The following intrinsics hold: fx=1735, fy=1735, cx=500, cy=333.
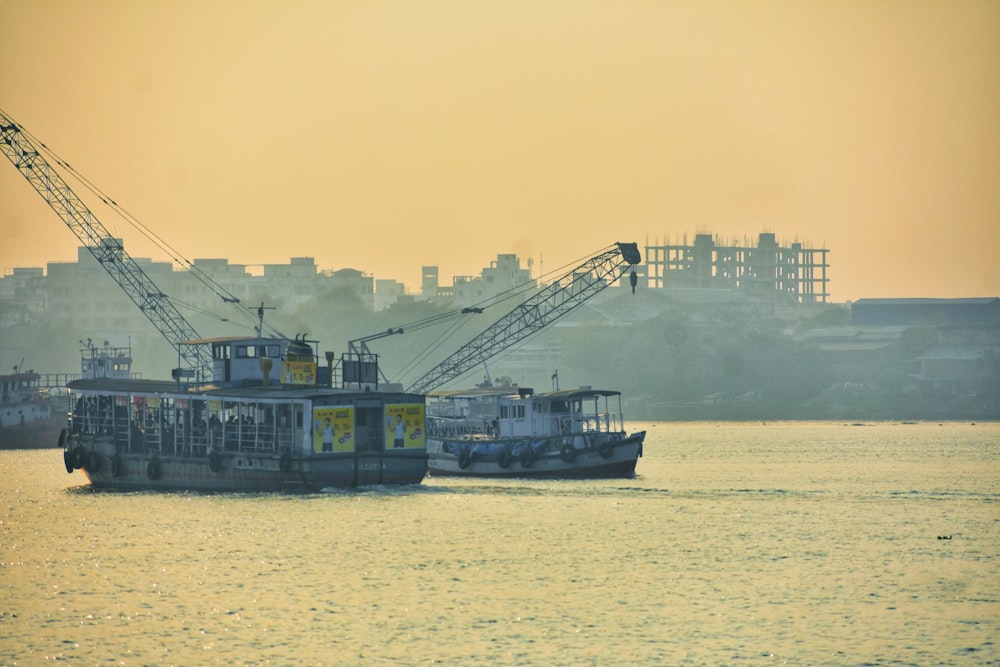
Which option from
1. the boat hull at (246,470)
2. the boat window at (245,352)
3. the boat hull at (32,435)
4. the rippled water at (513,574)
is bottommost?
the rippled water at (513,574)

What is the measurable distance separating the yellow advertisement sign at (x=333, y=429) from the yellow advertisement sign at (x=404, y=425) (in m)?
2.06

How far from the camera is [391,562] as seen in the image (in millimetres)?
63312

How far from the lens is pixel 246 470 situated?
81.7m

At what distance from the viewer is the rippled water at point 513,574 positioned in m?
48.9

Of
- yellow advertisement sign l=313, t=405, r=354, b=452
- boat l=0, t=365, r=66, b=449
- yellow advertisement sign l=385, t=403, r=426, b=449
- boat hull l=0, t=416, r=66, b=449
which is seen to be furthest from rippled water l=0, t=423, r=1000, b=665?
boat hull l=0, t=416, r=66, b=449

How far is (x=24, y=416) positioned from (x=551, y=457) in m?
57.5

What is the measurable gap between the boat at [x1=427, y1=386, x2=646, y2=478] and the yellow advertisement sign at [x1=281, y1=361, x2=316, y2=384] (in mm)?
10394

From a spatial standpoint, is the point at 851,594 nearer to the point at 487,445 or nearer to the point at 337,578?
the point at 337,578

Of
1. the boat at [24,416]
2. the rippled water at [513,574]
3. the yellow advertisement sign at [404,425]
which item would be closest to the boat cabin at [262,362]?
the yellow advertisement sign at [404,425]

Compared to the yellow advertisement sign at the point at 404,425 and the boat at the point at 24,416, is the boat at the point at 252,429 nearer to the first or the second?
the yellow advertisement sign at the point at 404,425

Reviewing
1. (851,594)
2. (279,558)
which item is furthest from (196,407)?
(851,594)

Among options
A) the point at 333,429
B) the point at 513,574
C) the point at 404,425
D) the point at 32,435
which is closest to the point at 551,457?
the point at 404,425

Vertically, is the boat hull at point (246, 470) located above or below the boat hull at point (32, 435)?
below

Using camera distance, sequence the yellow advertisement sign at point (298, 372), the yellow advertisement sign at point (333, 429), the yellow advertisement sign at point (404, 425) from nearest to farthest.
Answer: the yellow advertisement sign at point (333, 429) < the yellow advertisement sign at point (404, 425) < the yellow advertisement sign at point (298, 372)
